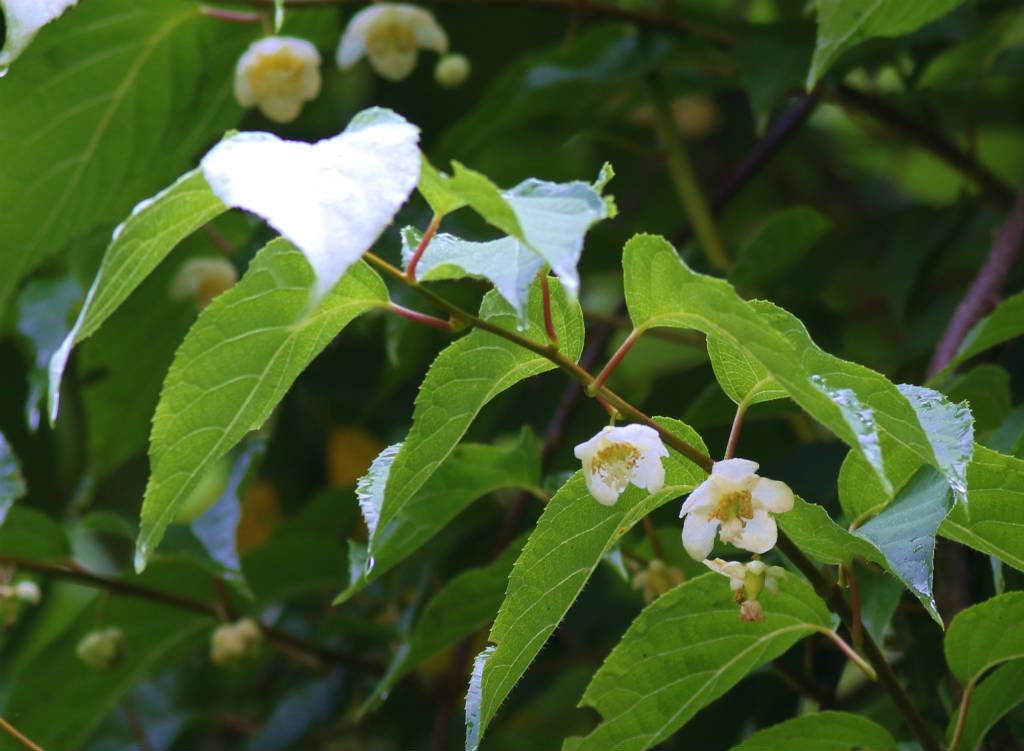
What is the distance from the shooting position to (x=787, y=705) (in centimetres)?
127

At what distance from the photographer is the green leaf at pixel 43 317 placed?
3.92ft

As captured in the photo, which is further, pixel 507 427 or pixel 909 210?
pixel 507 427

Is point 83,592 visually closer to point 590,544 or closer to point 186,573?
point 186,573

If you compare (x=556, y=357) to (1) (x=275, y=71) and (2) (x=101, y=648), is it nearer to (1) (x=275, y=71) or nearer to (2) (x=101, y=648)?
(1) (x=275, y=71)

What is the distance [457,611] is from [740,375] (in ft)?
1.39

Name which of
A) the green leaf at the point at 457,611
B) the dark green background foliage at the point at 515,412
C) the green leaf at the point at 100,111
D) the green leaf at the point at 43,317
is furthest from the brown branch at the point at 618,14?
the green leaf at the point at 457,611

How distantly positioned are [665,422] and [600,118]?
98cm

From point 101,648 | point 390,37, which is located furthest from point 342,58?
point 101,648

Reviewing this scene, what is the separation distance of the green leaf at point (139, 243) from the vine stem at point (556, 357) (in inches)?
4.3

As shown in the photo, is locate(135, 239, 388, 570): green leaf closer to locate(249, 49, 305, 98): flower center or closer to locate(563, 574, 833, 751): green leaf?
locate(563, 574, 833, 751): green leaf

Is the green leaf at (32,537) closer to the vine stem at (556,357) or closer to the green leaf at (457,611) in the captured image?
the green leaf at (457,611)

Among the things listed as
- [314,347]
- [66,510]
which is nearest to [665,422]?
[314,347]

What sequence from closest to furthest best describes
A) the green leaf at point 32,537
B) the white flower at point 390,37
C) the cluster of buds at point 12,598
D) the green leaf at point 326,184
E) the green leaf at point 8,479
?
the green leaf at point 326,184 → the green leaf at point 8,479 → the cluster of buds at point 12,598 → the green leaf at point 32,537 → the white flower at point 390,37

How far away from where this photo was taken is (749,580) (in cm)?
70
